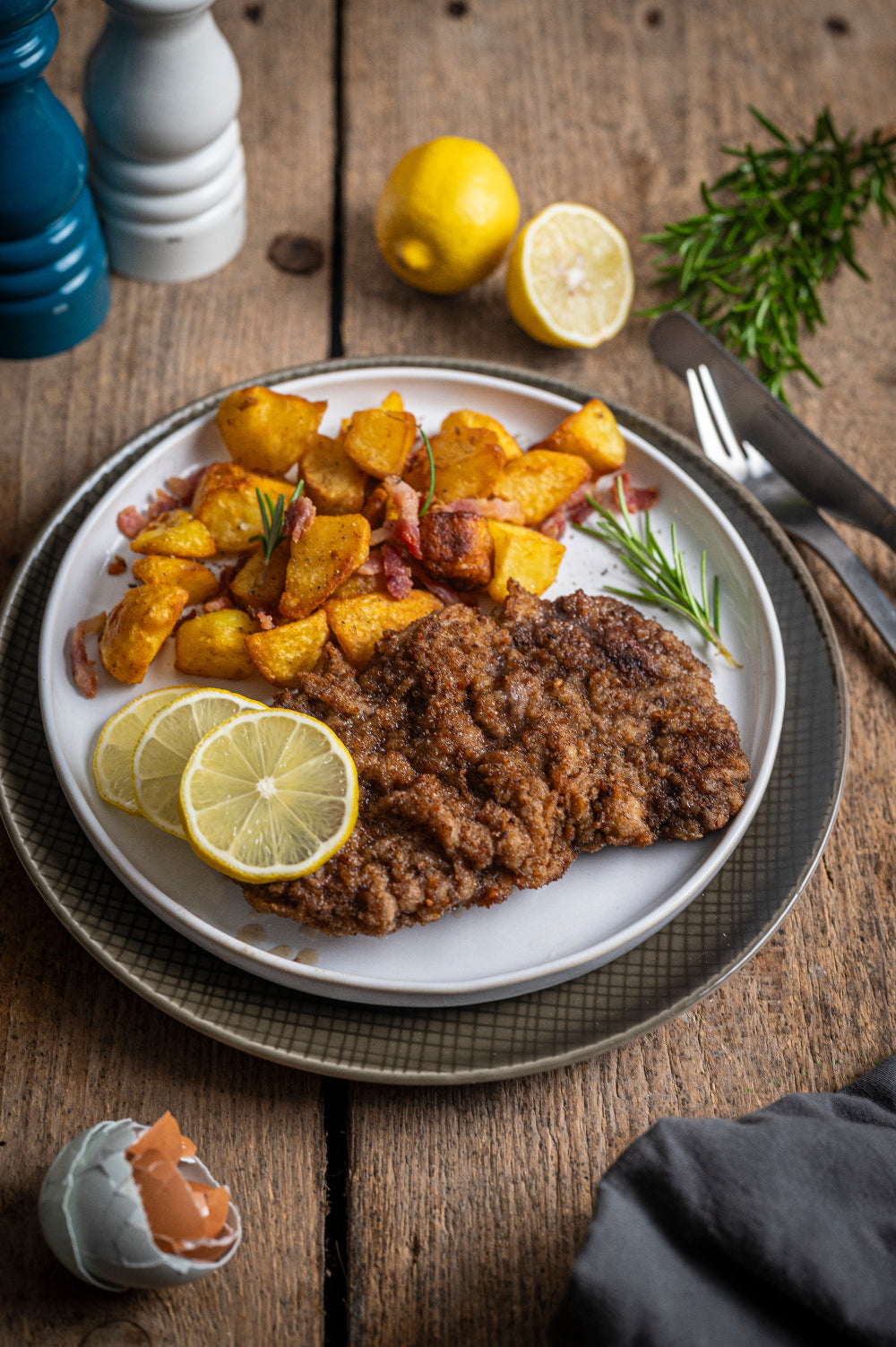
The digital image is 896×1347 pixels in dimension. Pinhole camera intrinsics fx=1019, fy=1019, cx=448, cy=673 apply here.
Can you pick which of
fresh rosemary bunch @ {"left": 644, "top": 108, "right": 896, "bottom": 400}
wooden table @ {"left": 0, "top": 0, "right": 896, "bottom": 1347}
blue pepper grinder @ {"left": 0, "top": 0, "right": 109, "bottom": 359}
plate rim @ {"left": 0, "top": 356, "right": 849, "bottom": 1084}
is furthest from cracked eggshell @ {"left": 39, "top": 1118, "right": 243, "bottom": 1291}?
fresh rosemary bunch @ {"left": 644, "top": 108, "right": 896, "bottom": 400}

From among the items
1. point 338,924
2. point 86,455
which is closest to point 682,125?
point 86,455

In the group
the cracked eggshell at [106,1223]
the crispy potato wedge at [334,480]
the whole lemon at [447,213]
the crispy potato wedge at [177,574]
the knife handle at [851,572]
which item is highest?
the whole lemon at [447,213]

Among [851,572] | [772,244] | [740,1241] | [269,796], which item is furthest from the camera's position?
[772,244]

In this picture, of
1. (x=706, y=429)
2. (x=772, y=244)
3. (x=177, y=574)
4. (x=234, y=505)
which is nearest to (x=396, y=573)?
(x=234, y=505)

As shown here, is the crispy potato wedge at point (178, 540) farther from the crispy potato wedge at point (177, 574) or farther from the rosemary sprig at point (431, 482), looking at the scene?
the rosemary sprig at point (431, 482)

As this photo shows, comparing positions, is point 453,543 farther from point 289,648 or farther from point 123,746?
point 123,746

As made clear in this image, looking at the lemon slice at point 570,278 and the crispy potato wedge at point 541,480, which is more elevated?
the lemon slice at point 570,278

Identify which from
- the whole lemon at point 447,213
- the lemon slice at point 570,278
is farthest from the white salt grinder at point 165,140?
the lemon slice at point 570,278

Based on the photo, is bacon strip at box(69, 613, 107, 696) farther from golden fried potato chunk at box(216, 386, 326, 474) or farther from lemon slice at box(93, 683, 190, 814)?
golden fried potato chunk at box(216, 386, 326, 474)
